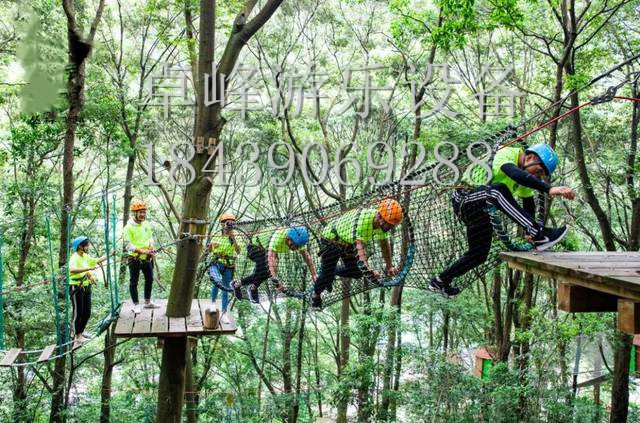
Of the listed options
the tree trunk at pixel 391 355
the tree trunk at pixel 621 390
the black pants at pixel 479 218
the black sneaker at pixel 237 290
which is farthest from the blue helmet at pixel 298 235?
the tree trunk at pixel 621 390

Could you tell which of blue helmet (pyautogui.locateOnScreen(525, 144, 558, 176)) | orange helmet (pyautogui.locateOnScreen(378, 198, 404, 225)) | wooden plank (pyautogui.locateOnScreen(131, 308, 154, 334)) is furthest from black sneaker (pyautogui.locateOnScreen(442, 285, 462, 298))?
wooden plank (pyautogui.locateOnScreen(131, 308, 154, 334))

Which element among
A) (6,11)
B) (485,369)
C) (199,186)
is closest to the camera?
(199,186)

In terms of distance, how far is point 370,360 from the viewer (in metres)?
7.77

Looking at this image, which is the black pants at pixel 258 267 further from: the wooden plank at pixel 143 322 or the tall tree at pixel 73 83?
the tall tree at pixel 73 83

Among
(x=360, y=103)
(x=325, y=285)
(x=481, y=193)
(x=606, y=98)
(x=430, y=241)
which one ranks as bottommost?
(x=325, y=285)

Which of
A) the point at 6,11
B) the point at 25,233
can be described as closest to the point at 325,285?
the point at 25,233

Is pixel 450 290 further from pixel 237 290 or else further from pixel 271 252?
pixel 237 290

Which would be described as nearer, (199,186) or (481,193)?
(481,193)

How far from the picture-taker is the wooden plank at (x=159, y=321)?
416 centimetres

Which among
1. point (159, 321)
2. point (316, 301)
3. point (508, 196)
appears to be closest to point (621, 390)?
point (316, 301)

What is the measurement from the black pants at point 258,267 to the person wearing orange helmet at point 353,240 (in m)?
0.73

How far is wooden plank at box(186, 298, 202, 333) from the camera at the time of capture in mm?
4266

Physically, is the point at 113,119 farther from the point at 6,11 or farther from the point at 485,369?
the point at 485,369

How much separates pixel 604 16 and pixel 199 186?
5.09 metres
